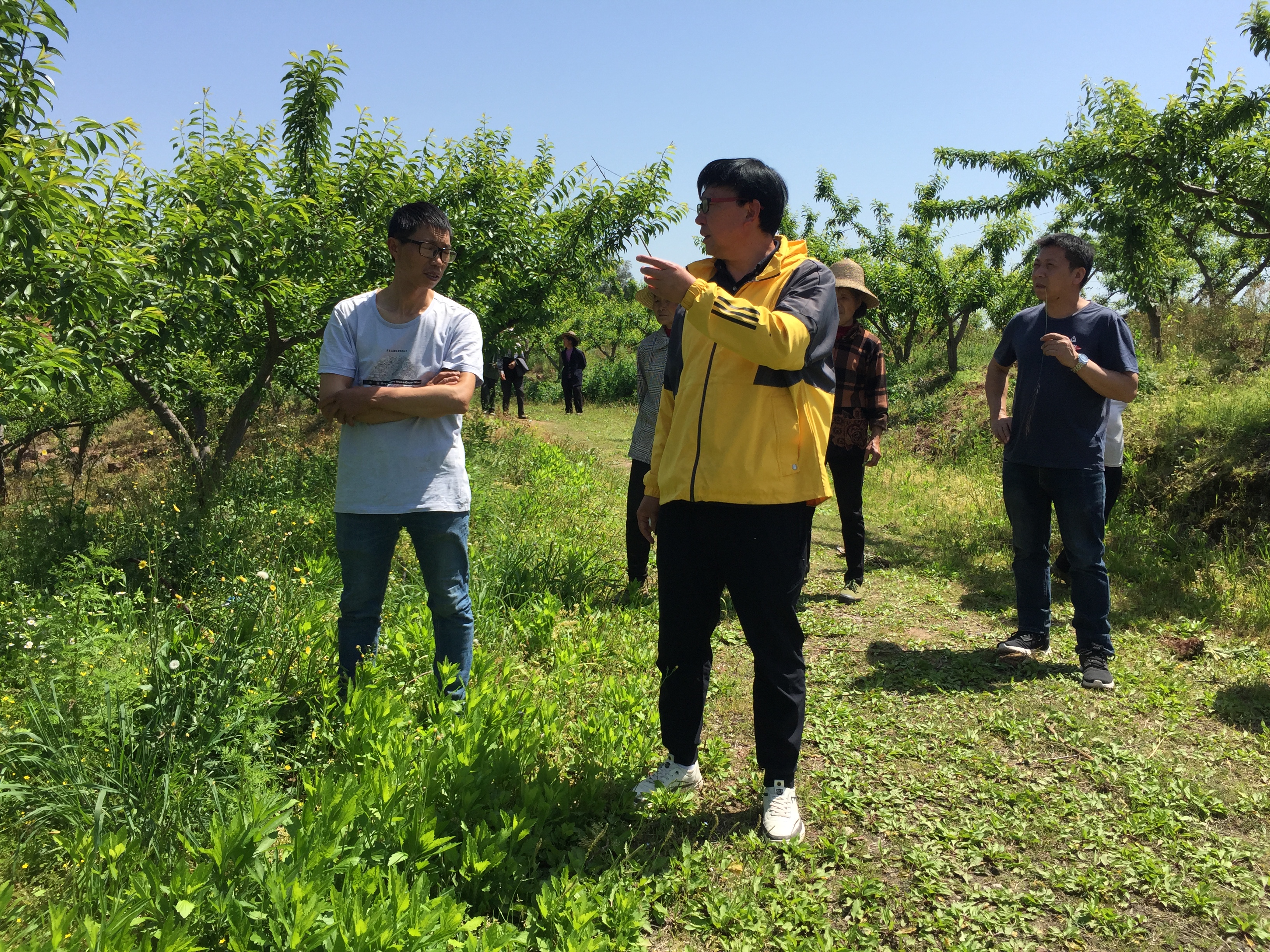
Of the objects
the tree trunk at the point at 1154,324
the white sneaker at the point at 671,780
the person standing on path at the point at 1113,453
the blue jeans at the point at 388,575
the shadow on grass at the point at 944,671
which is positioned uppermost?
the tree trunk at the point at 1154,324

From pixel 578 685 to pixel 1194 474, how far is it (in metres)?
5.80

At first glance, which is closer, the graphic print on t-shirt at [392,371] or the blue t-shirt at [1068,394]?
the graphic print on t-shirt at [392,371]

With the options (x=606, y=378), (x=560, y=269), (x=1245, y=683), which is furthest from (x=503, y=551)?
(x=606, y=378)

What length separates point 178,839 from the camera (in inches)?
79.2

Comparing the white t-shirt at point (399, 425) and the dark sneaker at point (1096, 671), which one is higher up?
the white t-shirt at point (399, 425)

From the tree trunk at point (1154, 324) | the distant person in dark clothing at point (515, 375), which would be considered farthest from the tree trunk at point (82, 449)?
the tree trunk at point (1154, 324)

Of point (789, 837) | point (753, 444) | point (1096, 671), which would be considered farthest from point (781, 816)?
point (1096, 671)

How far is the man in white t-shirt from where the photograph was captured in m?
2.75

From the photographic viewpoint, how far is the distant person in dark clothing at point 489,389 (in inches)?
690

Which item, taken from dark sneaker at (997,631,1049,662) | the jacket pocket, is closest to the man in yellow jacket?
the jacket pocket

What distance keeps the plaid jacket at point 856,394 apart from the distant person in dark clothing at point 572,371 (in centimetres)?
1427

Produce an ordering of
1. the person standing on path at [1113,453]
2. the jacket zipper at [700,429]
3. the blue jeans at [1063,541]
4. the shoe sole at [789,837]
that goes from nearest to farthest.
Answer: the jacket zipper at [700,429], the shoe sole at [789,837], the blue jeans at [1063,541], the person standing on path at [1113,453]

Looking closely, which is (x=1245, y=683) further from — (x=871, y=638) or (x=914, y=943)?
(x=914, y=943)

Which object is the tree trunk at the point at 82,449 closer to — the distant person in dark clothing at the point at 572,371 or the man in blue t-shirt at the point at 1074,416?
the distant person in dark clothing at the point at 572,371
